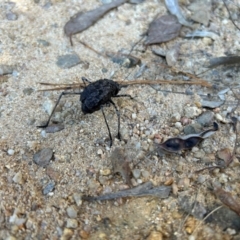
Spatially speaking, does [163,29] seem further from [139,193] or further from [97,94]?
[139,193]

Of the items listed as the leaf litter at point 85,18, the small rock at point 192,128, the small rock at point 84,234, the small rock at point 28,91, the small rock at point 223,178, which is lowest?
the small rock at point 223,178

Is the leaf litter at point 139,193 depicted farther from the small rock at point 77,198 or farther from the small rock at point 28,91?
the small rock at point 28,91

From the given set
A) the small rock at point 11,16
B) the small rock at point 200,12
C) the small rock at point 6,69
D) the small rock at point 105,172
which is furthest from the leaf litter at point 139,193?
the small rock at point 11,16

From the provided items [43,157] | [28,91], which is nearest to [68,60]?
[28,91]

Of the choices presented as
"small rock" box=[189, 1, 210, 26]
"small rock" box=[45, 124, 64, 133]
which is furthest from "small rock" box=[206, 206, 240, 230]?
"small rock" box=[189, 1, 210, 26]

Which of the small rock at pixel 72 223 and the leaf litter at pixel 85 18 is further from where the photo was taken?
the leaf litter at pixel 85 18

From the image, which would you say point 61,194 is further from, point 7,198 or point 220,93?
point 220,93

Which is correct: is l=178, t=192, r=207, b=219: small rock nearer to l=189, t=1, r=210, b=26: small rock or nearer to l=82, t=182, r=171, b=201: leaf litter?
l=82, t=182, r=171, b=201: leaf litter

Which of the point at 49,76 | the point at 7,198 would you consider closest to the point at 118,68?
the point at 49,76
